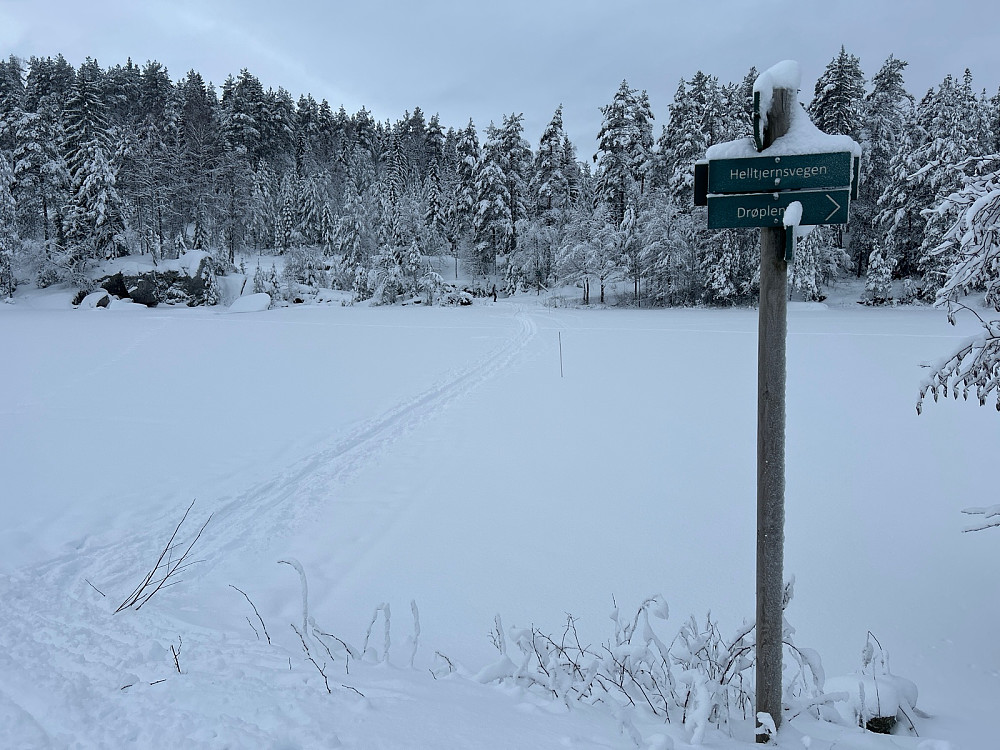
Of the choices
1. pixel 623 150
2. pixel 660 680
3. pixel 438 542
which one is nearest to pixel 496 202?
pixel 623 150

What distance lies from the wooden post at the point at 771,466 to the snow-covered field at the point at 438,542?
0.34 m

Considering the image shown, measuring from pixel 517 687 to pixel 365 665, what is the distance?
86 cm

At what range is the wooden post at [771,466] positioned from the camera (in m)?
2.60

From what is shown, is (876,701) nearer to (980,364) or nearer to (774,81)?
(980,364)

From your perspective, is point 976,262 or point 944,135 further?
point 944,135

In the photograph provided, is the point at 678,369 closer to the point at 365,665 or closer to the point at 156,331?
the point at 365,665

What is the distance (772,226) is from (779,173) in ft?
0.70

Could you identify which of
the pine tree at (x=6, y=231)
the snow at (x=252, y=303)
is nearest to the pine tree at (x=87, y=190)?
the pine tree at (x=6, y=231)

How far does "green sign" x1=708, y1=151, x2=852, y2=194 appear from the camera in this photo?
93.3 inches

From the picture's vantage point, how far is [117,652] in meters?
3.20

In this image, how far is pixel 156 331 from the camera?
23.0 metres

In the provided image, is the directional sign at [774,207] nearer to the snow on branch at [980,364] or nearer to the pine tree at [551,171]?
the snow on branch at [980,364]

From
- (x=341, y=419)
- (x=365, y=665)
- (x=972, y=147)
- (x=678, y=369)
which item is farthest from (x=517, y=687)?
(x=972, y=147)

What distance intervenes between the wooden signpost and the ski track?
1.99 meters
